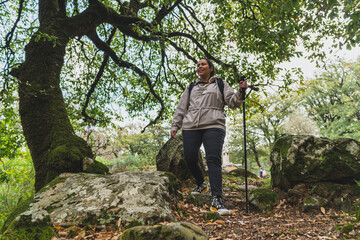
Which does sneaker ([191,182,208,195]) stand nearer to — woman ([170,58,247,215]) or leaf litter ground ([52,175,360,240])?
woman ([170,58,247,215])

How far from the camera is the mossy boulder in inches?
158

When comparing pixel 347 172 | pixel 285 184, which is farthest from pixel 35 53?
pixel 347 172

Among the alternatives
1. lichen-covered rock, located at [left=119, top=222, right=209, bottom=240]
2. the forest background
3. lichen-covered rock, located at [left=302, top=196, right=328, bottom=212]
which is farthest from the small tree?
lichen-covered rock, located at [left=119, top=222, right=209, bottom=240]

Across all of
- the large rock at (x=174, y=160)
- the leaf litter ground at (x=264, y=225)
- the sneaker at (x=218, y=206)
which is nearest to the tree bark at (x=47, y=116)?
the leaf litter ground at (x=264, y=225)

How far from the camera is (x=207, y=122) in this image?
11.0 ft

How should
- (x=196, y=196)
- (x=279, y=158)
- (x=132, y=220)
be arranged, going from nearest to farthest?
1. (x=132, y=220)
2. (x=196, y=196)
3. (x=279, y=158)

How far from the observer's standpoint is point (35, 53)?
4.82m

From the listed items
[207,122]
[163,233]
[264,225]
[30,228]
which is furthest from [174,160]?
[163,233]

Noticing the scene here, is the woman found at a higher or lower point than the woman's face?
lower

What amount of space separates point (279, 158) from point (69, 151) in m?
4.30

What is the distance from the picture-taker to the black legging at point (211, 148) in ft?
10.4

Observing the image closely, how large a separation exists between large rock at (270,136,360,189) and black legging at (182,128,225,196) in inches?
78.6

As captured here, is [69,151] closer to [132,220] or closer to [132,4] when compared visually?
[132,220]

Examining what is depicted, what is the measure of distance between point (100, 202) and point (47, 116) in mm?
2683
